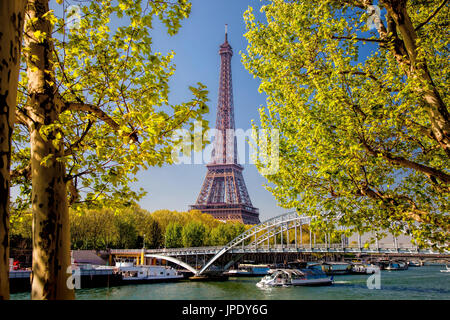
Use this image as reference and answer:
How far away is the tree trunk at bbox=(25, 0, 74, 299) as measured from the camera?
3.84 meters

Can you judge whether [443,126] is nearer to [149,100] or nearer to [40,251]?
[149,100]

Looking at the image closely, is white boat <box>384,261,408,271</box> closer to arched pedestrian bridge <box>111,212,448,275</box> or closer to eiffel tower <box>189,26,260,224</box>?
arched pedestrian bridge <box>111,212,448,275</box>

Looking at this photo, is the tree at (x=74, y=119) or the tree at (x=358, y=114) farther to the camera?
the tree at (x=358, y=114)

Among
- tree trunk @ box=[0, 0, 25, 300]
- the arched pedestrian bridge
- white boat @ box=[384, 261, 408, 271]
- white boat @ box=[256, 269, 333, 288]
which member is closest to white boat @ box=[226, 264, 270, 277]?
the arched pedestrian bridge

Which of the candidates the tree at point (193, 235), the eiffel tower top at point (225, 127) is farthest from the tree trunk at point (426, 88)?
the eiffel tower top at point (225, 127)

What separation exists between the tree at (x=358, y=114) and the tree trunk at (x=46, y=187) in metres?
4.74

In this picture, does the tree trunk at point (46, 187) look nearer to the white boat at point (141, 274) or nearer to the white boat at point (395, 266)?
the white boat at point (141, 274)

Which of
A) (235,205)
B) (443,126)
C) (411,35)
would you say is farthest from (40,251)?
(235,205)

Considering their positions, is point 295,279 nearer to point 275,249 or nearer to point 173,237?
point 275,249

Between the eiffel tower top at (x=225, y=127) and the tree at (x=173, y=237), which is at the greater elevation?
the eiffel tower top at (x=225, y=127)

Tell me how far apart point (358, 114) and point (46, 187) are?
5.88 meters

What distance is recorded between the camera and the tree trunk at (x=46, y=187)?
151 inches
